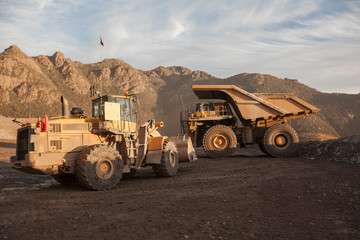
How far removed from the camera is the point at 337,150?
1372 centimetres

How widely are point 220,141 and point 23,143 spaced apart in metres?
9.77

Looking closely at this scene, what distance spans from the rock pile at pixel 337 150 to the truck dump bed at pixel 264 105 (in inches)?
78.9

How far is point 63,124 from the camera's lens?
7.62 m

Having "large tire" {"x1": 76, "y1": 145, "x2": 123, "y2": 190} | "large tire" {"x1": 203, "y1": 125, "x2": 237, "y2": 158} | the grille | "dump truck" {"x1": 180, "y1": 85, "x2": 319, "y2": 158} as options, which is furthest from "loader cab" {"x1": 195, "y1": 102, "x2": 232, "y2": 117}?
the grille

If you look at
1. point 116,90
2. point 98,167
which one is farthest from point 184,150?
point 116,90

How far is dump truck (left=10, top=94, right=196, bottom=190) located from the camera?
23.4 feet

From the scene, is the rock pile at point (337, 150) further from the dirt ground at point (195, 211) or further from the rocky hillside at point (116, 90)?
the rocky hillside at point (116, 90)

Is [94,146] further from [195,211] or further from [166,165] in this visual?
[195,211]

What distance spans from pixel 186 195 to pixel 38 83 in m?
62.5

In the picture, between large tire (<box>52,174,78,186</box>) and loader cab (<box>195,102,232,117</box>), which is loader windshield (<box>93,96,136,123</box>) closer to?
large tire (<box>52,174,78,186</box>)

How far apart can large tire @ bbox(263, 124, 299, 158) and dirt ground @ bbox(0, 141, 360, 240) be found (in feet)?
20.4

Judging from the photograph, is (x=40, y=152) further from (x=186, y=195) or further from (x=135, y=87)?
(x=135, y=87)

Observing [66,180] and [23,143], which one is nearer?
[23,143]

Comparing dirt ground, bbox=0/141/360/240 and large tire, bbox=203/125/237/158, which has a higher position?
large tire, bbox=203/125/237/158
